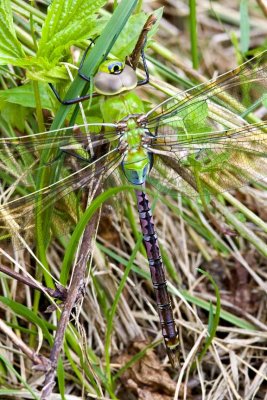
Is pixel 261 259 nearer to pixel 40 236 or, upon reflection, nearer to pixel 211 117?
pixel 211 117

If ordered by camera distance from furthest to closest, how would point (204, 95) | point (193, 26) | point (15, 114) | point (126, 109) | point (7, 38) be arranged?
point (193, 26)
point (15, 114)
point (204, 95)
point (126, 109)
point (7, 38)

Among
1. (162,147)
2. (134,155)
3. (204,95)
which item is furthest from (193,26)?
(134,155)

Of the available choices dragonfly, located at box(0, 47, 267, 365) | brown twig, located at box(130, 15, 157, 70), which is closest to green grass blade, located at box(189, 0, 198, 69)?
dragonfly, located at box(0, 47, 267, 365)

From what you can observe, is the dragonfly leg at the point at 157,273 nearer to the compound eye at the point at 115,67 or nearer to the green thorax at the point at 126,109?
the green thorax at the point at 126,109

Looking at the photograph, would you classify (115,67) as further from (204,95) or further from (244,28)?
(244,28)

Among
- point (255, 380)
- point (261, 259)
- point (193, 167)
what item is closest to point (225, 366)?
point (255, 380)

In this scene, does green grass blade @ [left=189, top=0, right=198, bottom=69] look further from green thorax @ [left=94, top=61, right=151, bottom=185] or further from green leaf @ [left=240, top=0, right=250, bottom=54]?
green thorax @ [left=94, top=61, right=151, bottom=185]

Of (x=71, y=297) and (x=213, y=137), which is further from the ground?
(x=213, y=137)
